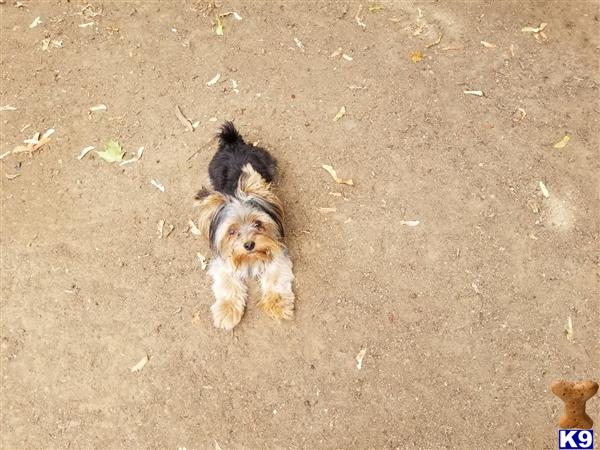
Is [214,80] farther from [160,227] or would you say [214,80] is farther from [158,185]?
[160,227]

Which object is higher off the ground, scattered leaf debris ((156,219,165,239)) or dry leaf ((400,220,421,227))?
dry leaf ((400,220,421,227))

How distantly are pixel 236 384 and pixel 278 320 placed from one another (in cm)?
80

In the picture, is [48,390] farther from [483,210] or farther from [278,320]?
[483,210]

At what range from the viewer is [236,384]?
5574mm

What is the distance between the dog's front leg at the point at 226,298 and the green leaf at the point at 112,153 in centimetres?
215

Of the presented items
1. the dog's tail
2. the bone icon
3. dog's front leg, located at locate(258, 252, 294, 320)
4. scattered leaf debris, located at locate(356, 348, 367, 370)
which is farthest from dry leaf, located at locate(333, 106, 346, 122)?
the bone icon

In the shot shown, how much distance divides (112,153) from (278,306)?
10.1 feet

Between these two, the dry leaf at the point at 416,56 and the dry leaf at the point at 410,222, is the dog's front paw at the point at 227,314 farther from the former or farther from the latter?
the dry leaf at the point at 416,56

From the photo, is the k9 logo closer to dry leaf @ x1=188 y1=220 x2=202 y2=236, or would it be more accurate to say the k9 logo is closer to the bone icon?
the bone icon

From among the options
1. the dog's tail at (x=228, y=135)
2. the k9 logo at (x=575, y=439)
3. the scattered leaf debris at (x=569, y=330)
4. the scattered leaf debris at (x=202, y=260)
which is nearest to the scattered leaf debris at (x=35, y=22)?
the dog's tail at (x=228, y=135)

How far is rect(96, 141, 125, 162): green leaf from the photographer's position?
682 centimetres

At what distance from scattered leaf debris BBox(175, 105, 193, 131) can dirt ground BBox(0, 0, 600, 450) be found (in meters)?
0.07

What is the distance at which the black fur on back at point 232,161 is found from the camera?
5891 millimetres

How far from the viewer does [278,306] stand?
5695 mm
